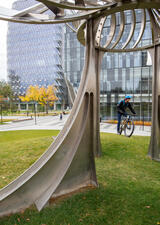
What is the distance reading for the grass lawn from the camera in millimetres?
4211

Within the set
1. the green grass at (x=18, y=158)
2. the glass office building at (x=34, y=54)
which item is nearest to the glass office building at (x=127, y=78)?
the green grass at (x=18, y=158)

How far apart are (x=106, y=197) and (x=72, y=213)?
1.20 meters

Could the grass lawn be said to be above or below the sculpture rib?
below

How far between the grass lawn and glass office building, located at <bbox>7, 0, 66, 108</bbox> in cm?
7854

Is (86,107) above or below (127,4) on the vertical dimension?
below

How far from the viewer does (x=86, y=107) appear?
18.4 ft

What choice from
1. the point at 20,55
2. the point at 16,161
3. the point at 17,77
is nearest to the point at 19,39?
the point at 20,55

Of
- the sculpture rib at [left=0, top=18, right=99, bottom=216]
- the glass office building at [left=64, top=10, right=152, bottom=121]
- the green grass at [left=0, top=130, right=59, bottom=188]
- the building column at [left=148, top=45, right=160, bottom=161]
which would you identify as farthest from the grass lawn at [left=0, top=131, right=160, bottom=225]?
the glass office building at [left=64, top=10, right=152, bottom=121]

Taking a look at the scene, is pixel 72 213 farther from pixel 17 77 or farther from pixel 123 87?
pixel 17 77

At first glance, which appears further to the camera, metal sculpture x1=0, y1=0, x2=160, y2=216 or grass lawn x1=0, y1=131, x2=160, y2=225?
metal sculpture x1=0, y1=0, x2=160, y2=216

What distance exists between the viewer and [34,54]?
309ft

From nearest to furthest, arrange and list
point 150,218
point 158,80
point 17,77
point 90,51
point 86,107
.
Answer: point 150,218, point 86,107, point 90,51, point 158,80, point 17,77

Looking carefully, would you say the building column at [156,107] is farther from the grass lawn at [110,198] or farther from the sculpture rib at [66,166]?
the sculpture rib at [66,166]

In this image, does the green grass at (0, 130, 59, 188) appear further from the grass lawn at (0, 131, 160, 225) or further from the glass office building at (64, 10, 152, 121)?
the glass office building at (64, 10, 152, 121)
